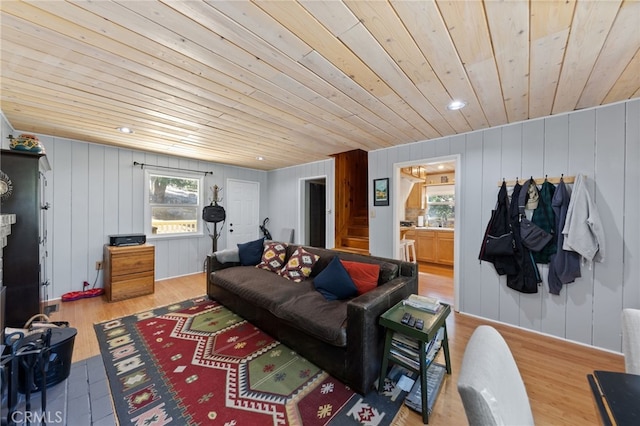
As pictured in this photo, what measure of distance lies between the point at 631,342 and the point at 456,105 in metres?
2.00

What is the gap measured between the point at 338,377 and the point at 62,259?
4.33m

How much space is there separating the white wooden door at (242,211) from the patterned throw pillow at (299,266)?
2889 millimetres

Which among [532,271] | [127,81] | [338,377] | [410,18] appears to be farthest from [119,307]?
[532,271]

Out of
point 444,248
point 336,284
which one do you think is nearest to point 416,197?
point 444,248

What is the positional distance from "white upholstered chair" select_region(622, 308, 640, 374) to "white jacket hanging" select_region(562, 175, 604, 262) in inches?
63.5

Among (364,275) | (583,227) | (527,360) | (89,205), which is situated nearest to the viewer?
(527,360)

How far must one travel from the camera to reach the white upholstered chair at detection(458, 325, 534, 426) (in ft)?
1.99

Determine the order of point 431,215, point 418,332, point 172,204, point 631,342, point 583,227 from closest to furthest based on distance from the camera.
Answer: point 631,342 → point 418,332 → point 583,227 → point 172,204 → point 431,215

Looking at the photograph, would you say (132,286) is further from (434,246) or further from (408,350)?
(434,246)

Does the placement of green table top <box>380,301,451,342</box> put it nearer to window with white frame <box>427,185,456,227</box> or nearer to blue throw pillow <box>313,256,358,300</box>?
blue throw pillow <box>313,256,358,300</box>

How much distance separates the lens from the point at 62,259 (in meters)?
3.52

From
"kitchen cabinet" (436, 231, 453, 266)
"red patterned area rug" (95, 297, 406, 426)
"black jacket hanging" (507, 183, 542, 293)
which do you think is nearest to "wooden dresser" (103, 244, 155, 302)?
"red patterned area rug" (95, 297, 406, 426)

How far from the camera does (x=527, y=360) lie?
2176 millimetres

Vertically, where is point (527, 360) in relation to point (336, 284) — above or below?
below
